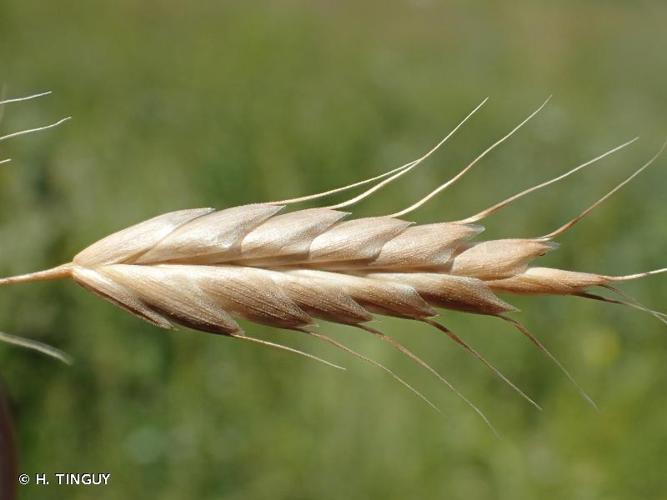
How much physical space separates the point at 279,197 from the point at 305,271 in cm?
195

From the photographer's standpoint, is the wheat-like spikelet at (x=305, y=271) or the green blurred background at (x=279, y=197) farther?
the green blurred background at (x=279, y=197)

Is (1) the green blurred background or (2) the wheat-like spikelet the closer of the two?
(2) the wheat-like spikelet

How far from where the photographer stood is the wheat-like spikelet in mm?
549

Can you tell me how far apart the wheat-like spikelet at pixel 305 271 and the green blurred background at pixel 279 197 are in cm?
133

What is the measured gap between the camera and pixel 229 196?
2586 mm

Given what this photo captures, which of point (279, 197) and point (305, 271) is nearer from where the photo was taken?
point (305, 271)

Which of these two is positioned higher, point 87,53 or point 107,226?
point 87,53

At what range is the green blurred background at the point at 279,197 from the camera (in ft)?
6.18

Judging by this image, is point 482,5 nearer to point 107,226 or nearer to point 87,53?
point 87,53

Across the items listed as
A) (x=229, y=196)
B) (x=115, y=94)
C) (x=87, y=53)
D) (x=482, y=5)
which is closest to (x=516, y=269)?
(x=229, y=196)

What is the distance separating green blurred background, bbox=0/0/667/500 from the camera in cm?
188

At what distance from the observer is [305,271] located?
571 mm

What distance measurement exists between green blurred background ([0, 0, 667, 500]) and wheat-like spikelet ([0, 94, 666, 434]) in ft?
4.36

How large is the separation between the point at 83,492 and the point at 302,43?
270cm
